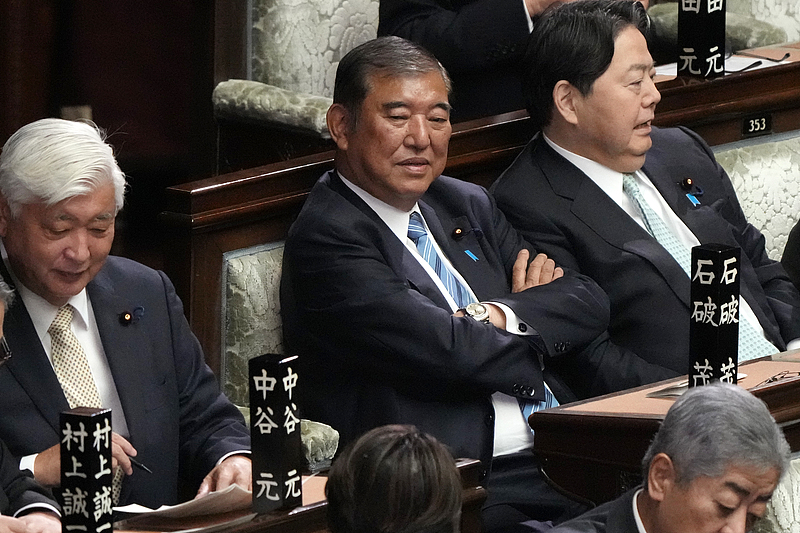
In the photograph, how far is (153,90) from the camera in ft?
11.5

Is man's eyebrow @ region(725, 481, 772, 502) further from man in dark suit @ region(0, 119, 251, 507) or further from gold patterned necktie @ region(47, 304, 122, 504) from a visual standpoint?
gold patterned necktie @ region(47, 304, 122, 504)

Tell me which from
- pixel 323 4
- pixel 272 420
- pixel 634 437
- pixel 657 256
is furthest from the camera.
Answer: pixel 323 4

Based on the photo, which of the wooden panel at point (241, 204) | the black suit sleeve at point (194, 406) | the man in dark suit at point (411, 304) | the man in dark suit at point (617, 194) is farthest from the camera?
the man in dark suit at point (617, 194)

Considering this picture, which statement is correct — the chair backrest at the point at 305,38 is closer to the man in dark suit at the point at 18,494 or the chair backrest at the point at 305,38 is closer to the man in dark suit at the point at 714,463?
the man in dark suit at the point at 18,494

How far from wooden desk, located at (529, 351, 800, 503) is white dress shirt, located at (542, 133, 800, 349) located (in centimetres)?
64

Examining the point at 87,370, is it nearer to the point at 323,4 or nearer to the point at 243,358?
the point at 243,358

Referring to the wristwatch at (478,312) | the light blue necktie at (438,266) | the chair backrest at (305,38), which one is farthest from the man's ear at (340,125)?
the chair backrest at (305,38)

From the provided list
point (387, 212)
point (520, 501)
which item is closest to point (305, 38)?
point (387, 212)

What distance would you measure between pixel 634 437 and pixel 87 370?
0.83 m

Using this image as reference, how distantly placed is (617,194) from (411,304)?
2.11 feet

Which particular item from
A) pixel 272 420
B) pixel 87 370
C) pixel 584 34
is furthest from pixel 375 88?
pixel 272 420

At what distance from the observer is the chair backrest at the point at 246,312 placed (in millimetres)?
2566

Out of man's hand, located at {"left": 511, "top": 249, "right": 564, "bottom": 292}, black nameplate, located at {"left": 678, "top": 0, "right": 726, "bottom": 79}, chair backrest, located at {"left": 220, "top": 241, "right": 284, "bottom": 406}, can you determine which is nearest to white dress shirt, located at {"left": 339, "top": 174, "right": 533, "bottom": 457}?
man's hand, located at {"left": 511, "top": 249, "right": 564, "bottom": 292}

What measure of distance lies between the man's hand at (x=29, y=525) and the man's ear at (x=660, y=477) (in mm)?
766
